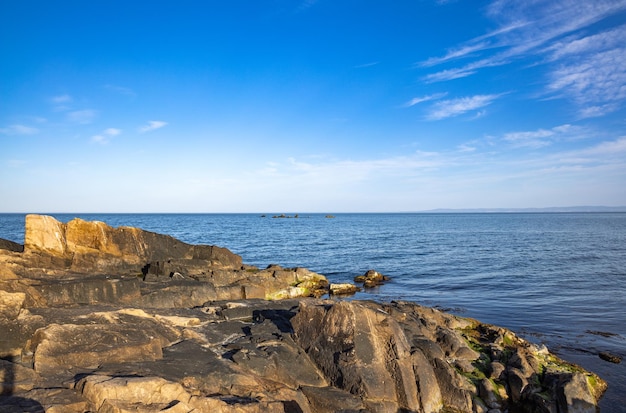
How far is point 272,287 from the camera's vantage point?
1134 inches

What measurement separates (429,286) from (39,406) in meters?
33.5

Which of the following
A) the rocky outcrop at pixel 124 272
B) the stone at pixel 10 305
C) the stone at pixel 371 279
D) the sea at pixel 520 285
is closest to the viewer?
the stone at pixel 10 305

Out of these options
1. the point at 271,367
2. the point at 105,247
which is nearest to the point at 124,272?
the point at 105,247

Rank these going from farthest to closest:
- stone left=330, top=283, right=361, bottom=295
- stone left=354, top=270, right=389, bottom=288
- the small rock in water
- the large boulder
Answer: stone left=354, top=270, right=389, bottom=288 < stone left=330, top=283, right=361, bottom=295 < the large boulder < the small rock in water

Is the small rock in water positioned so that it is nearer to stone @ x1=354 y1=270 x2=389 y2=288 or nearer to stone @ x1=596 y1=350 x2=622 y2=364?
stone @ x1=596 y1=350 x2=622 y2=364

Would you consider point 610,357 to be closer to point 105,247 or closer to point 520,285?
point 520,285

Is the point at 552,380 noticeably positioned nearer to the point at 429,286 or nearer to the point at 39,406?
the point at 39,406

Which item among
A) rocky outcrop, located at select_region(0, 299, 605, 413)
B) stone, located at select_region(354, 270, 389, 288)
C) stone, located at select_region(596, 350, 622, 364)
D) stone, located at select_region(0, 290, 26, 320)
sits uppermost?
stone, located at select_region(0, 290, 26, 320)

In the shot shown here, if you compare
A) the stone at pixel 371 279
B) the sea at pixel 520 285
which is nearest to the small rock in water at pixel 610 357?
the sea at pixel 520 285

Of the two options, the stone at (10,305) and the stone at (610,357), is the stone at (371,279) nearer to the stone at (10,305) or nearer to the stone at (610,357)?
the stone at (610,357)

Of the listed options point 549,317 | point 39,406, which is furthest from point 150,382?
point 549,317

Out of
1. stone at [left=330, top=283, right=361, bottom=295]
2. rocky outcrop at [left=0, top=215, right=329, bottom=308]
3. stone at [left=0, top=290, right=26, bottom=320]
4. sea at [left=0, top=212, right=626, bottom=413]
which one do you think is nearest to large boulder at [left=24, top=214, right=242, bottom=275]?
rocky outcrop at [left=0, top=215, right=329, bottom=308]

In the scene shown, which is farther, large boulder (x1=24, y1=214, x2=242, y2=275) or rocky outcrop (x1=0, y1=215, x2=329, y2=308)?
large boulder (x1=24, y1=214, x2=242, y2=275)

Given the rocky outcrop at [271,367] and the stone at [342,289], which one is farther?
the stone at [342,289]
